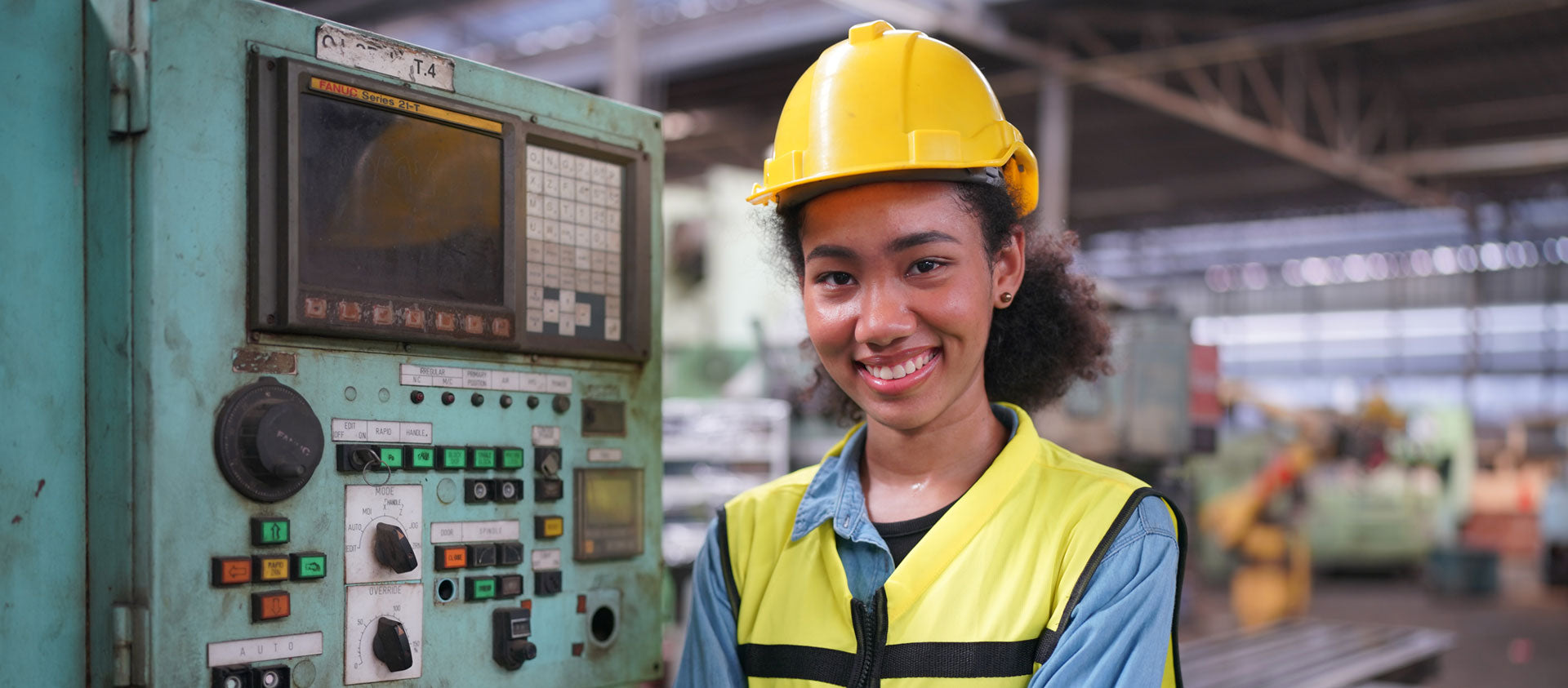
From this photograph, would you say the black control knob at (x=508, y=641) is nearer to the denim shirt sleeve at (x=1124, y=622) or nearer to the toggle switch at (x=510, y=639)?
the toggle switch at (x=510, y=639)

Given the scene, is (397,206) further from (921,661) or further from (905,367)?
(921,661)

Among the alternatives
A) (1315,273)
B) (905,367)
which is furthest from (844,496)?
(1315,273)

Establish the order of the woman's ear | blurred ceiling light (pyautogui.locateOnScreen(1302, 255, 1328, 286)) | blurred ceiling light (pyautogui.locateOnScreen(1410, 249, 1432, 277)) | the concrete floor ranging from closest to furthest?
the woman's ear
the concrete floor
blurred ceiling light (pyautogui.locateOnScreen(1410, 249, 1432, 277))
blurred ceiling light (pyautogui.locateOnScreen(1302, 255, 1328, 286))

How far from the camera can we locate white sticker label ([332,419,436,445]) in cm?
127

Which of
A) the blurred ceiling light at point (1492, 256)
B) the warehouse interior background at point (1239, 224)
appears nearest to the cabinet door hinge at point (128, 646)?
the warehouse interior background at point (1239, 224)

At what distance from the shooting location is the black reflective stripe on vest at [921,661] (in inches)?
49.6

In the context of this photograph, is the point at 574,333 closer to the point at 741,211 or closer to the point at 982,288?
the point at 982,288

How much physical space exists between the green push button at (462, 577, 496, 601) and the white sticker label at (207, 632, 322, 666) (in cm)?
18

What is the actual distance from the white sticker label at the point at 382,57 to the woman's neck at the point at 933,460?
0.65 meters

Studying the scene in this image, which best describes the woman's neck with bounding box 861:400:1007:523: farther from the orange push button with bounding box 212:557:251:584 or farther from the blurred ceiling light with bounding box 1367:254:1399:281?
the blurred ceiling light with bounding box 1367:254:1399:281

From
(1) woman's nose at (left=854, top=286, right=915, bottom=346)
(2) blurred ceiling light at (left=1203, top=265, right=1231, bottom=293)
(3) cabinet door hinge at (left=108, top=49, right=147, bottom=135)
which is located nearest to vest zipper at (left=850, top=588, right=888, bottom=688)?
(1) woman's nose at (left=854, top=286, right=915, bottom=346)

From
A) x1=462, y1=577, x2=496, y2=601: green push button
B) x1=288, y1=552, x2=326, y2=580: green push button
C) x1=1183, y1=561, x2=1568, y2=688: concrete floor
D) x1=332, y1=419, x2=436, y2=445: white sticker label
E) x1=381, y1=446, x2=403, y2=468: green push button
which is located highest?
x1=332, y1=419, x2=436, y2=445: white sticker label

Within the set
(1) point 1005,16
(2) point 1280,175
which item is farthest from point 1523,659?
(2) point 1280,175

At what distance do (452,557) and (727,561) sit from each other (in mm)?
335
